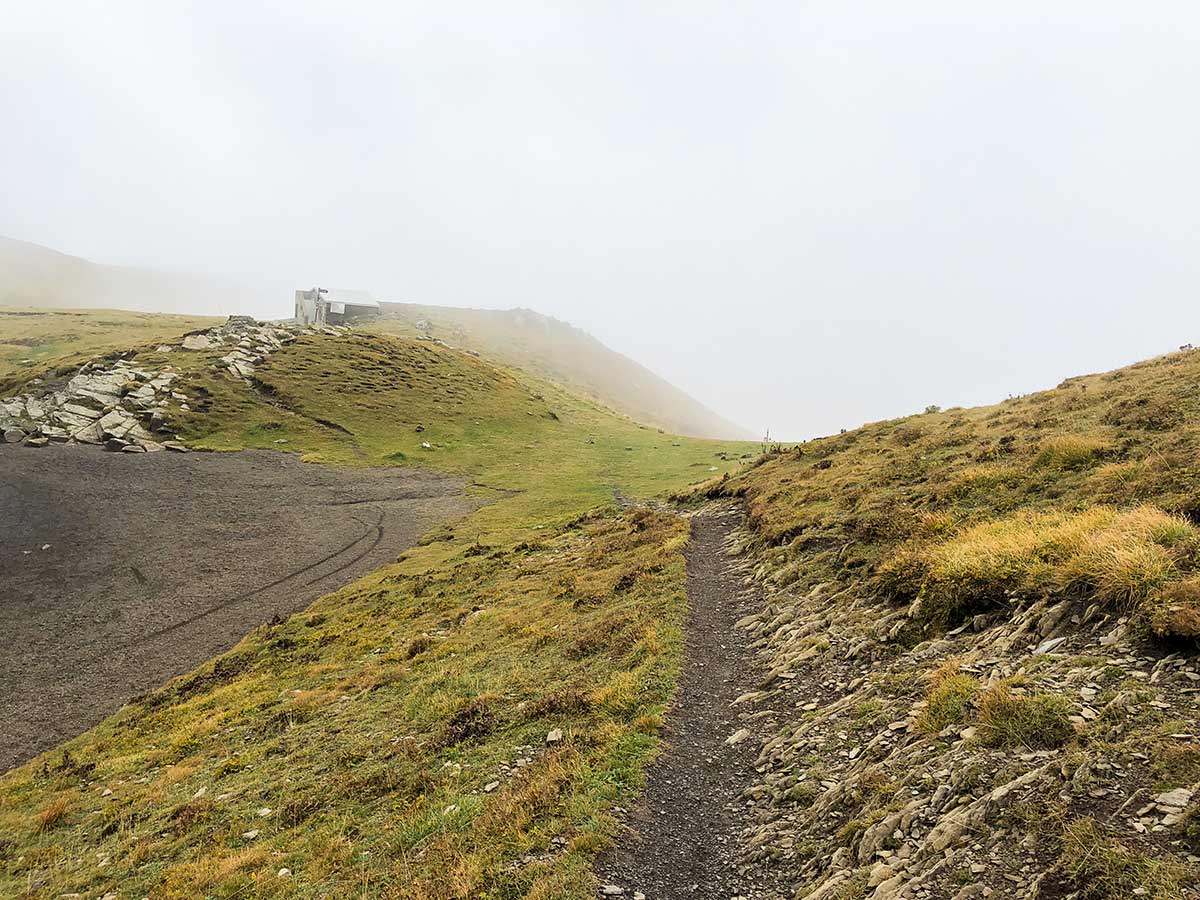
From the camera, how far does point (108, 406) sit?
6153 centimetres

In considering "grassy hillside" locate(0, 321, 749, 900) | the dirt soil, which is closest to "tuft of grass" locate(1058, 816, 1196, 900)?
"grassy hillside" locate(0, 321, 749, 900)

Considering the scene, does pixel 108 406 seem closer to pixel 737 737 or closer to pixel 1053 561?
pixel 737 737

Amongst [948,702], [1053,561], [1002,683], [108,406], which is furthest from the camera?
[108,406]

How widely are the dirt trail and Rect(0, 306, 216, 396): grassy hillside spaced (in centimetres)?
8853

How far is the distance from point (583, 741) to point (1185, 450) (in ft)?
59.1

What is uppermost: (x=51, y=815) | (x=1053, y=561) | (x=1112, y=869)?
(x=1053, y=561)

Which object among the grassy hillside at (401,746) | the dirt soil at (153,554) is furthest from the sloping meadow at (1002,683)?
the dirt soil at (153,554)

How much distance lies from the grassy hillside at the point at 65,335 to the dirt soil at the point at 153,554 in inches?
1309

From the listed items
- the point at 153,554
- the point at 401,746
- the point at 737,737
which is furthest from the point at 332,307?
the point at 737,737

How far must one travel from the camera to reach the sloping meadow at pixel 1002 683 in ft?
21.2

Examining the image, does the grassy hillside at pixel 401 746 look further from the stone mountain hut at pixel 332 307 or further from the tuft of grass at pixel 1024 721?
the stone mountain hut at pixel 332 307

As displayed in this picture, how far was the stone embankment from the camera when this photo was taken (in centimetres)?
5619

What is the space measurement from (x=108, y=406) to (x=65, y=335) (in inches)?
2496

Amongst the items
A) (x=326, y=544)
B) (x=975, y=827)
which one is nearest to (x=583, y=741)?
(x=975, y=827)
